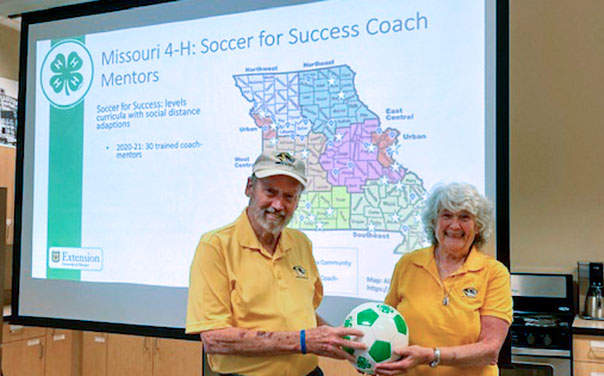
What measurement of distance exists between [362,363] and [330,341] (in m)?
0.11

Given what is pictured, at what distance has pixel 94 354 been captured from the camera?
432 cm

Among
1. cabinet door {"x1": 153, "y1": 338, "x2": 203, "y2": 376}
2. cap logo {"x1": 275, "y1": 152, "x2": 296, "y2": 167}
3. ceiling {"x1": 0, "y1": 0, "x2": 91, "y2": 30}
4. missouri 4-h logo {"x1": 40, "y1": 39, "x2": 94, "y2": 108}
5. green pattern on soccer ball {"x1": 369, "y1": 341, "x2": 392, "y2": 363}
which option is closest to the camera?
green pattern on soccer ball {"x1": 369, "y1": 341, "x2": 392, "y2": 363}

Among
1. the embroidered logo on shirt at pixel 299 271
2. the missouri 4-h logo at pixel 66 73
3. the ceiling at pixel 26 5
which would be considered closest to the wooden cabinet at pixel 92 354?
the missouri 4-h logo at pixel 66 73

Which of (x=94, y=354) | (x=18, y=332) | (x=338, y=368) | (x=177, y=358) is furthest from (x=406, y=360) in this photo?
(x=18, y=332)

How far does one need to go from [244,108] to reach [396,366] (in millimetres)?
1424

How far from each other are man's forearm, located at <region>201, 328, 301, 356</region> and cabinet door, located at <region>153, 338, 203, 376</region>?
Answer: 2461mm

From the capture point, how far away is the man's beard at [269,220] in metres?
1.69

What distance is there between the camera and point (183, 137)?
2650 mm

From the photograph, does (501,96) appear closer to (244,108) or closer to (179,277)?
(244,108)

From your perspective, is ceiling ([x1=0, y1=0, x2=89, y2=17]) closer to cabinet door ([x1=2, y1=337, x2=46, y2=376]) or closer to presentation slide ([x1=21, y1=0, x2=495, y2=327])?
presentation slide ([x1=21, y1=0, x2=495, y2=327])

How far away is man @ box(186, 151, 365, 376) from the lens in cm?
162

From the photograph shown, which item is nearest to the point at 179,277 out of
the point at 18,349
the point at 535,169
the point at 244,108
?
the point at 244,108

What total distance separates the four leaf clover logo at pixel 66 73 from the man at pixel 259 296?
5.42ft

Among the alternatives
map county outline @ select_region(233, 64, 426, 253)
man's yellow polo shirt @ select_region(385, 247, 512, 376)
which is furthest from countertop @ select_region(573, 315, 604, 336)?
man's yellow polo shirt @ select_region(385, 247, 512, 376)
